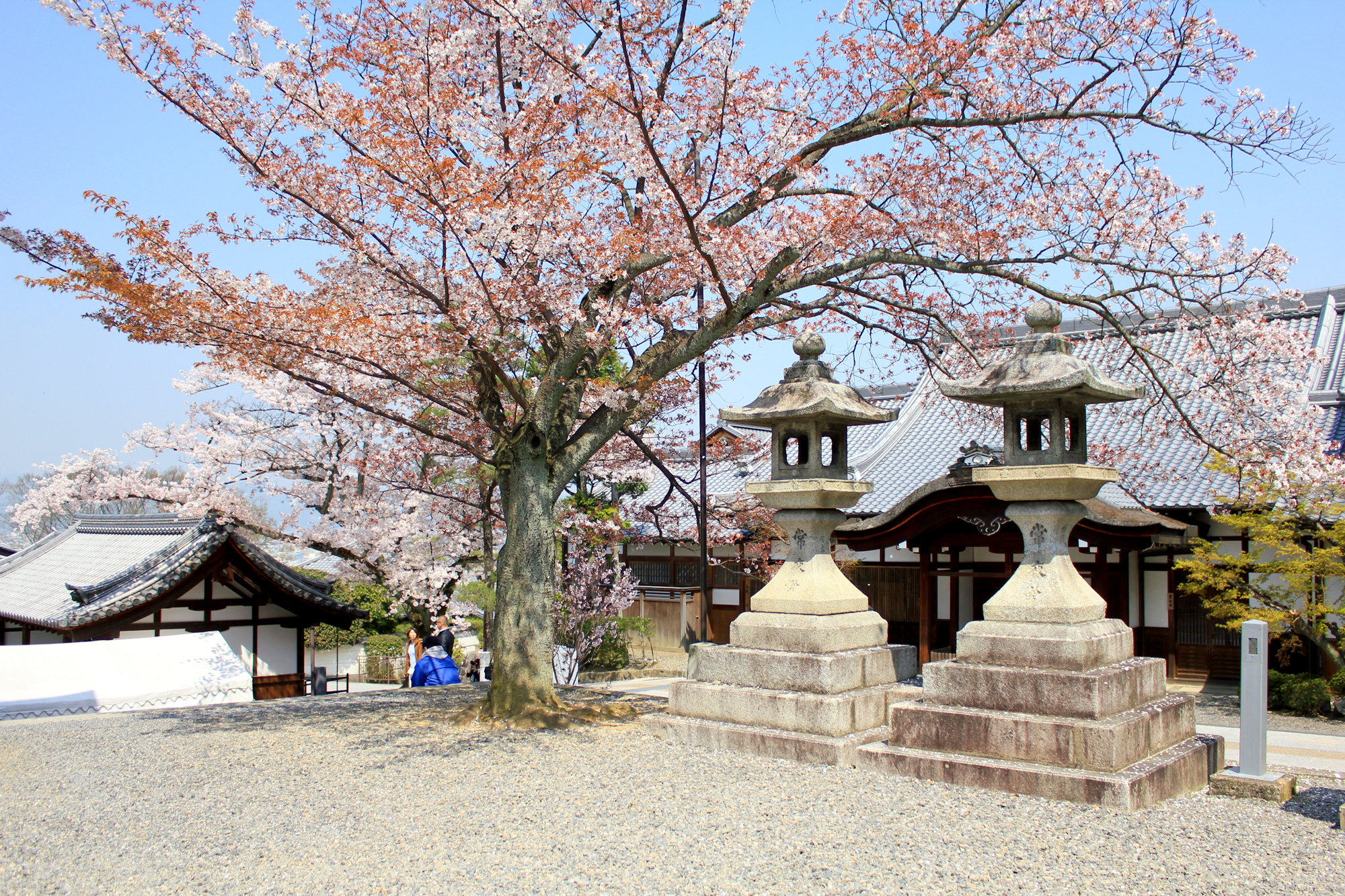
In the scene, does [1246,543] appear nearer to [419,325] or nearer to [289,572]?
[419,325]

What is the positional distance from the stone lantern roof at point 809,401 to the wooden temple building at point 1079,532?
10.8 ft

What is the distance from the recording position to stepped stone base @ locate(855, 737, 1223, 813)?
5.43 meters

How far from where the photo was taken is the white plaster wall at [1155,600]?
13938 mm

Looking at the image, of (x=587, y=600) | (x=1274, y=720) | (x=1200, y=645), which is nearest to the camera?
(x=1274, y=720)

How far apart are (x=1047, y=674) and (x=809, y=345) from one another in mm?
3347

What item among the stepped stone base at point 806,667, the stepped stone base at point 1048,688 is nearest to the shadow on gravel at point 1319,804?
the stepped stone base at point 1048,688

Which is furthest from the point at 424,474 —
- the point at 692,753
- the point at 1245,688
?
Answer: the point at 1245,688

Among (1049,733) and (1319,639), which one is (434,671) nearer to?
(1049,733)

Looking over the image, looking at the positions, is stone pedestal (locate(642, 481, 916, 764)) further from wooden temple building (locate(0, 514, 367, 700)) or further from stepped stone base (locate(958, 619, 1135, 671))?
wooden temple building (locate(0, 514, 367, 700))

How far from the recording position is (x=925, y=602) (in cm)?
1441

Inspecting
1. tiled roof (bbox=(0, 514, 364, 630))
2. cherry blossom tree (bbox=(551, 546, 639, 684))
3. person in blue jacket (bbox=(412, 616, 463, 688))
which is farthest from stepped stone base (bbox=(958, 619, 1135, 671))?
cherry blossom tree (bbox=(551, 546, 639, 684))

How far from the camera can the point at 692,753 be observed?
7.00 meters

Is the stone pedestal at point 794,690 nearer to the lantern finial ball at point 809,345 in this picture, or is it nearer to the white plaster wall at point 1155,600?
the lantern finial ball at point 809,345

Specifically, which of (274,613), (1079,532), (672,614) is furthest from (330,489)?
(1079,532)
